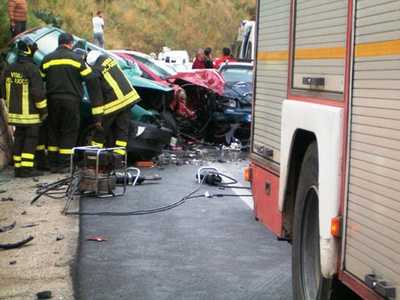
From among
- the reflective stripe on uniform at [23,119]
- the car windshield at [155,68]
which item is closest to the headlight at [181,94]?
the car windshield at [155,68]

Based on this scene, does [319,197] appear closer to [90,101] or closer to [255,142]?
[255,142]

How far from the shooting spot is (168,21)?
61.0 metres

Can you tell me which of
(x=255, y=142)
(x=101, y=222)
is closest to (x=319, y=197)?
(x=255, y=142)

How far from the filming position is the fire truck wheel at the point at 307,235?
15.4ft

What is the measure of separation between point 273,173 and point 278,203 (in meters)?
0.37

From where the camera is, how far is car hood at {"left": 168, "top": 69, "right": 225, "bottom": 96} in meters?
15.7

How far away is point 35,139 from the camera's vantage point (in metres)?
11.8

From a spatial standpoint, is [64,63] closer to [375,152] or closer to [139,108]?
[139,108]

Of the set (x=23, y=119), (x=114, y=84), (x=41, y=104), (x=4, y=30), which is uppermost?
(x=4, y=30)

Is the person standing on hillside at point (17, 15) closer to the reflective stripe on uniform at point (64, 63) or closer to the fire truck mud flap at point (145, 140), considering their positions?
the reflective stripe on uniform at point (64, 63)

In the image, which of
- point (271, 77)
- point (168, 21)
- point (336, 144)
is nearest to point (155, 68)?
point (271, 77)

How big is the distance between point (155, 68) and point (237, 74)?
6.37ft

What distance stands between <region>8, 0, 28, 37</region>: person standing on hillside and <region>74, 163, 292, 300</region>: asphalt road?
591 centimetres

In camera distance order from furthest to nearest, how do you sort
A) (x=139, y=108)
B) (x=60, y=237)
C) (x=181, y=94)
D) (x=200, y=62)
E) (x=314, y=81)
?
(x=200, y=62) → (x=181, y=94) → (x=139, y=108) → (x=60, y=237) → (x=314, y=81)
